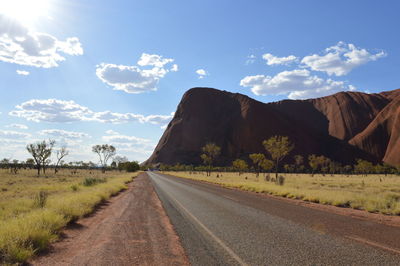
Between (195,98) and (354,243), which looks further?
(195,98)

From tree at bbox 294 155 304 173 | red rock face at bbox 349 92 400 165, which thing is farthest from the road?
red rock face at bbox 349 92 400 165

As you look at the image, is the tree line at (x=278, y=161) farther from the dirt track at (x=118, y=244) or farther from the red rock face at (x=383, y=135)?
the red rock face at (x=383, y=135)

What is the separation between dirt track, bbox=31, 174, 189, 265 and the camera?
6340mm

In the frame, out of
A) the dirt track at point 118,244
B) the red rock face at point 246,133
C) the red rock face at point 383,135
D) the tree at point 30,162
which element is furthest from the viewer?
the red rock face at point 246,133

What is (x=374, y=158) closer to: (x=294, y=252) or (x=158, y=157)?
(x=158, y=157)

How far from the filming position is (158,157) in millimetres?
179625

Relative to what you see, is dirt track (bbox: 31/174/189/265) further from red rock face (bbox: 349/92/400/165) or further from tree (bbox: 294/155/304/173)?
red rock face (bbox: 349/92/400/165)

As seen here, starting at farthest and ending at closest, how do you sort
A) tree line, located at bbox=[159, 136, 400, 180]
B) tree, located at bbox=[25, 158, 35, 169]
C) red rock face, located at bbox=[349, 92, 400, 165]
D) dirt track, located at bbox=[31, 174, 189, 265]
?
red rock face, located at bbox=[349, 92, 400, 165] < tree, located at bbox=[25, 158, 35, 169] < tree line, located at bbox=[159, 136, 400, 180] < dirt track, located at bbox=[31, 174, 189, 265]

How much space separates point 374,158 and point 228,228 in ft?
592

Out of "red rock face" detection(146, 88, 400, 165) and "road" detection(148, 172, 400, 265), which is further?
"red rock face" detection(146, 88, 400, 165)

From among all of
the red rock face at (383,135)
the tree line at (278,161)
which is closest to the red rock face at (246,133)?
the red rock face at (383,135)

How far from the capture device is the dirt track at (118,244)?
20.8ft

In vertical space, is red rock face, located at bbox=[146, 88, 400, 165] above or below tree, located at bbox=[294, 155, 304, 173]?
above

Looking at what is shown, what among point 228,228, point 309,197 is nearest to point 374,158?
point 309,197
